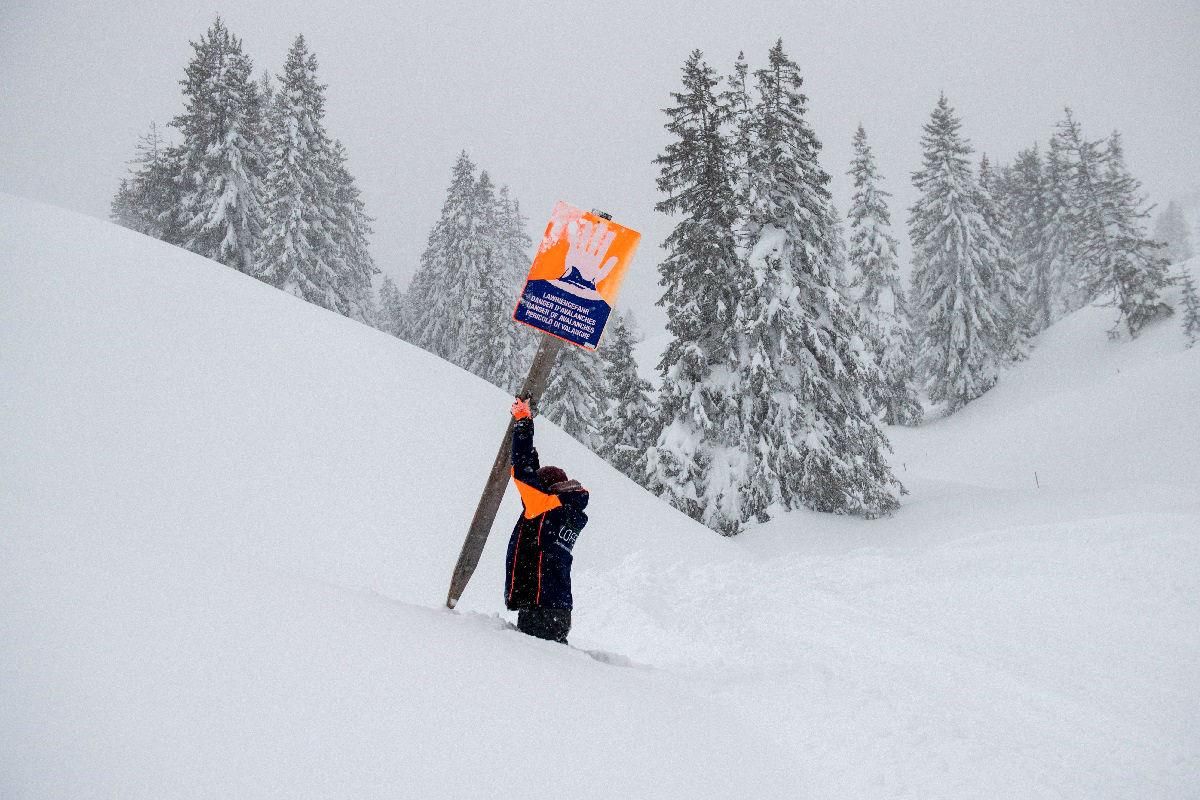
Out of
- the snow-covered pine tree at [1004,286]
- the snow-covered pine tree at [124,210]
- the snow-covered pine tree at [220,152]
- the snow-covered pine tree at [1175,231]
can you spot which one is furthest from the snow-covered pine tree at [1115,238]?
the snow-covered pine tree at [1175,231]

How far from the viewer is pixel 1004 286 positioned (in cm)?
3009

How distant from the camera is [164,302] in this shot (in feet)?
31.9

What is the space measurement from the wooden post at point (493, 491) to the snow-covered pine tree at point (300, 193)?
70.5 feet

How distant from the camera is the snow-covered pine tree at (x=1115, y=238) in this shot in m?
28.1

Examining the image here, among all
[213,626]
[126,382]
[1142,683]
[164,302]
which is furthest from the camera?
[164,302]

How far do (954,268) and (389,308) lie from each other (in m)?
37.9

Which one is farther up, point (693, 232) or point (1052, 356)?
point (1052, 356)

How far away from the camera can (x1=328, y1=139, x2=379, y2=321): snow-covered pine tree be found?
91.9ft

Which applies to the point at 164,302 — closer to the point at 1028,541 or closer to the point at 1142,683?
the point at 1142,683

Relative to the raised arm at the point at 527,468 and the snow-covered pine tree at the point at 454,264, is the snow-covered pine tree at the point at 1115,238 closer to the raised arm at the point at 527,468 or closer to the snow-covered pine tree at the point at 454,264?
the snow-covered pine tree at the point at 454,264

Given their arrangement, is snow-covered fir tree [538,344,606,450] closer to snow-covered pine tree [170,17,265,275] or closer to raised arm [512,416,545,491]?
snow-covered pine tree [170,17,265,275]

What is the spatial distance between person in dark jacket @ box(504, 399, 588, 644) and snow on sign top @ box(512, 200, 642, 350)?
0.76 m

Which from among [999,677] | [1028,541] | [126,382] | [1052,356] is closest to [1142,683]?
[999,677]

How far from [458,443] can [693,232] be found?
27.7 ft
